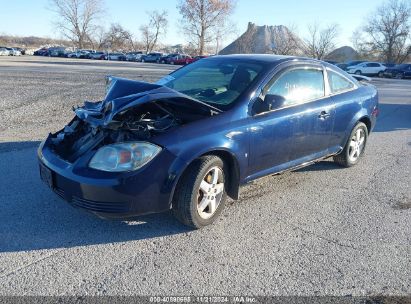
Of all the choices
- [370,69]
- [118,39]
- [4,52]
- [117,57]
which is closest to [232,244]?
[370,69]

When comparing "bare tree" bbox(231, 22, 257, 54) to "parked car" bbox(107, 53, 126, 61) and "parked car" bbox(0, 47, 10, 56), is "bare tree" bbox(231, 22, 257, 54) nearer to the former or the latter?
"parked car" bbox(107, 53, 126, 61)

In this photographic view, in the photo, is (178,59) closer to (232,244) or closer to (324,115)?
(324,115)

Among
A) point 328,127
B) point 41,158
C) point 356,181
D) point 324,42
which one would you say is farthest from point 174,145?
point 324,42

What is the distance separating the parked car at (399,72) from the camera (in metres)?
37.9

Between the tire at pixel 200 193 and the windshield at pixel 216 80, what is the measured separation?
72cm

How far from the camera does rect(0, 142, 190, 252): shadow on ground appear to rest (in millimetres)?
3385

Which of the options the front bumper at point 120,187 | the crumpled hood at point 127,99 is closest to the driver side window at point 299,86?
the crumpled hood at point 127,99

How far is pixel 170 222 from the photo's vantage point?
383 cm

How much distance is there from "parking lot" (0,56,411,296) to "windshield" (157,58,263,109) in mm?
1197

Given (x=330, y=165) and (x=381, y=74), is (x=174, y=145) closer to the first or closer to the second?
(x=330, y=165)

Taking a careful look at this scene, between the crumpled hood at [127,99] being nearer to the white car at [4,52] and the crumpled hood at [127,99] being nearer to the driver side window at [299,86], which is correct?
the driver side window at [299,86]

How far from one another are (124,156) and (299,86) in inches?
96.4

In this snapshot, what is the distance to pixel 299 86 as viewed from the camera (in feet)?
15.5

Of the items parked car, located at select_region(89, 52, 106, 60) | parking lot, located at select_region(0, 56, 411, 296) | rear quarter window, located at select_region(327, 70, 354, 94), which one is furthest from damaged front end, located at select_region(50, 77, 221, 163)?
parked car, located at select_region(89, 52, 106, 60)
